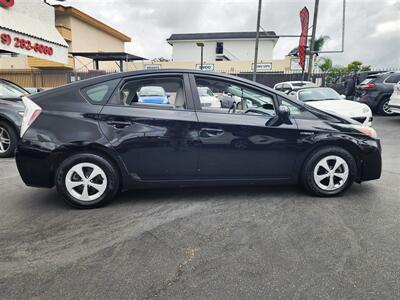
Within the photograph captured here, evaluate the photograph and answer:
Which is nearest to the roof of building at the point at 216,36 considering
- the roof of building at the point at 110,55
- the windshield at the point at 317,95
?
the roof of building at the point at 110,55

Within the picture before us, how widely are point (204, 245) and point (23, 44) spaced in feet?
39.7

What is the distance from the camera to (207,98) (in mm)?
3648

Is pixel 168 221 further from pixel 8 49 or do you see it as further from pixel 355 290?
pixel 8 49

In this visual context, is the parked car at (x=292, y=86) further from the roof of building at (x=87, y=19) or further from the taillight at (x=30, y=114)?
the roof of building at (x=87, y=19)

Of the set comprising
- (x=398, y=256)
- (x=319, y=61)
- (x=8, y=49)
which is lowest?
(x=398, y=256)

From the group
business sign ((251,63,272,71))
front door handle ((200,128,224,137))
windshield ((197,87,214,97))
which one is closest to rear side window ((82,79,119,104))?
windshield ((197,87,214,97))

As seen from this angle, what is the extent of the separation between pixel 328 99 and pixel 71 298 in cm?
800

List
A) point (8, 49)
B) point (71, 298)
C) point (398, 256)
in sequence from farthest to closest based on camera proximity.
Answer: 1. point (8, 49)
2. point (398, 256)
3. point (71, 298)

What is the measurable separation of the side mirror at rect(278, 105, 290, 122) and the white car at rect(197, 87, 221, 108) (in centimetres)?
72

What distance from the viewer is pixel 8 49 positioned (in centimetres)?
1095

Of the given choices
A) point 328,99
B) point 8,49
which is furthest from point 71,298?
point 8,49

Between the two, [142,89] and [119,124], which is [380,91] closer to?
[142,89]

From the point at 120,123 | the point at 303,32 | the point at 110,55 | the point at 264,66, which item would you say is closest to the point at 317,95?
the point at 120,123

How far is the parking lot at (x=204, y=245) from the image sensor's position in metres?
2.16
